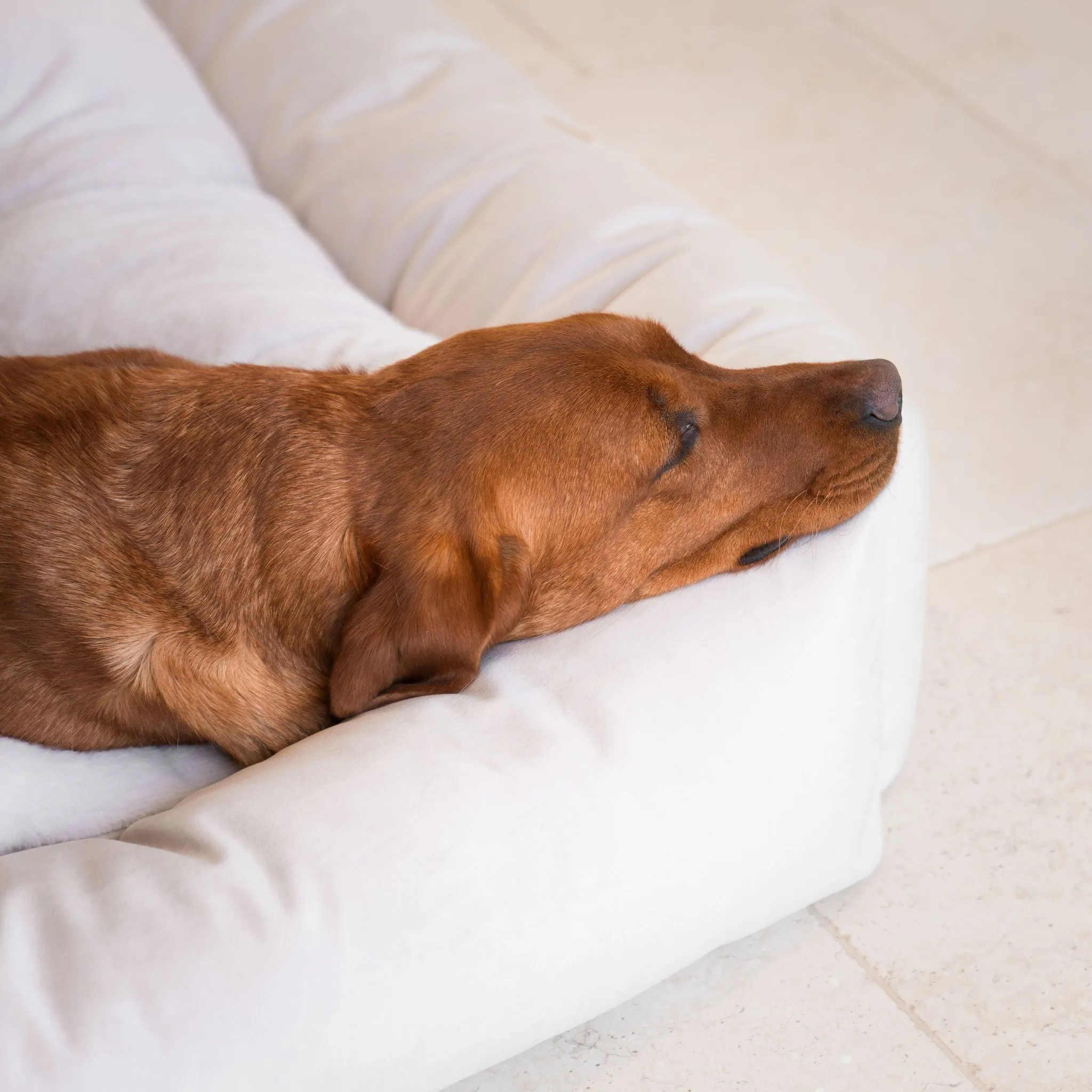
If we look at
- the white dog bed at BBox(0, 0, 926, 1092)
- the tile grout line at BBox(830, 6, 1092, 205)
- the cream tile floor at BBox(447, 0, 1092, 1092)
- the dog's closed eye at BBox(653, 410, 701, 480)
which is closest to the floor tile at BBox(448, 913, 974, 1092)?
the cream tile floor at BBox(447, 0, 1092, 1092)

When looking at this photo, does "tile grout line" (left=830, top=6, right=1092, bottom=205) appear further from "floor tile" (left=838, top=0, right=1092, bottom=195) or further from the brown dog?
the brown dog

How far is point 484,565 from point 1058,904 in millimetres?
1143

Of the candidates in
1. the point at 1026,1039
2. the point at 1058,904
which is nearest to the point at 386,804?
the point at 1026,1039

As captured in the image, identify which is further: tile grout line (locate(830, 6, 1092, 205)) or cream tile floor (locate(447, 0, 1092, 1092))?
tile grout line (locate(830, 6, 1092, 205))

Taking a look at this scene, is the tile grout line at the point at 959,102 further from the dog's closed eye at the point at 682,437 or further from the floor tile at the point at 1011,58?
the dog's closed eye at the point at 682,437

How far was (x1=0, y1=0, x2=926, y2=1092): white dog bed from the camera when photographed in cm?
147

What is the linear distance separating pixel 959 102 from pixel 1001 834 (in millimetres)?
3038

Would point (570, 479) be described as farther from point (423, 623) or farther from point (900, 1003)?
point (900, 1003)

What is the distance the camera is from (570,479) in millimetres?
1686

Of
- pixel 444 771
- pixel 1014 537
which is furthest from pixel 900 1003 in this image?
pixel 1014 537

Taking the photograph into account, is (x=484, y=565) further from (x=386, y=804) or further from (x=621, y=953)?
(x=621, y=953)

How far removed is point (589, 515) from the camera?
172cm

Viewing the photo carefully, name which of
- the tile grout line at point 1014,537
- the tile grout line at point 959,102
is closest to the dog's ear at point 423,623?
the tile grout line at point 1014,537

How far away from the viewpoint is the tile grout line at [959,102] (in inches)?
156
